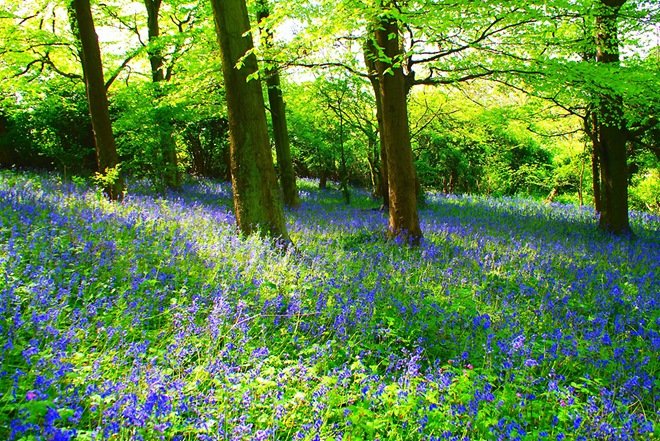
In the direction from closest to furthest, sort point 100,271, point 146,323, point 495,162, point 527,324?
1. point 146,323
2. point 100,271
3. point 527,324
4. point 495,162

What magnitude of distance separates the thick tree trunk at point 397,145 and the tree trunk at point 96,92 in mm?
5895

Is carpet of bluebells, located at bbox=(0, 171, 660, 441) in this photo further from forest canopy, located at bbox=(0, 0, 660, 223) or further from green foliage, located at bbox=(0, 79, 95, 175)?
green foliage, located at bbox=(0, 79, 95, 175)

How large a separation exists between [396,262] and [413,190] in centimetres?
218

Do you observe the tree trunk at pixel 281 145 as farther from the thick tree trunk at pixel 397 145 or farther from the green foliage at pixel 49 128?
the green foliage at pixel 49 128

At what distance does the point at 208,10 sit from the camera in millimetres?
14984

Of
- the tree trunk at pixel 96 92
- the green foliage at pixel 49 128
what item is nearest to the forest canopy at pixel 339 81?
the green foliage at pixel 49 128

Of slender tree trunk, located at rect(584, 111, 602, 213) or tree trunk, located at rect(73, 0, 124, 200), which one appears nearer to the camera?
tree trunk, located at rect(73, 0, 124, 200)

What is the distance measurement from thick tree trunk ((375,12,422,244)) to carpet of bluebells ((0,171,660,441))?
0.75m

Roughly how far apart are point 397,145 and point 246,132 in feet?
9.47

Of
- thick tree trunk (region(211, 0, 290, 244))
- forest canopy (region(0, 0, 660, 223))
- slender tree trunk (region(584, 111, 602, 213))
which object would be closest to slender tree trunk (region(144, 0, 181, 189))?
forest canopy (region(0, 0, 660, 223))

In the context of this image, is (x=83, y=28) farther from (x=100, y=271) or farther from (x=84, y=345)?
(x=84, y=345)

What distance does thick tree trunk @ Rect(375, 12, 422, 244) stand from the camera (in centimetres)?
772

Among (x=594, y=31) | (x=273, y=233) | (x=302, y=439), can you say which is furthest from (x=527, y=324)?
(x=594, y=31)

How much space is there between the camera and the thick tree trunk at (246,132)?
251 inches
